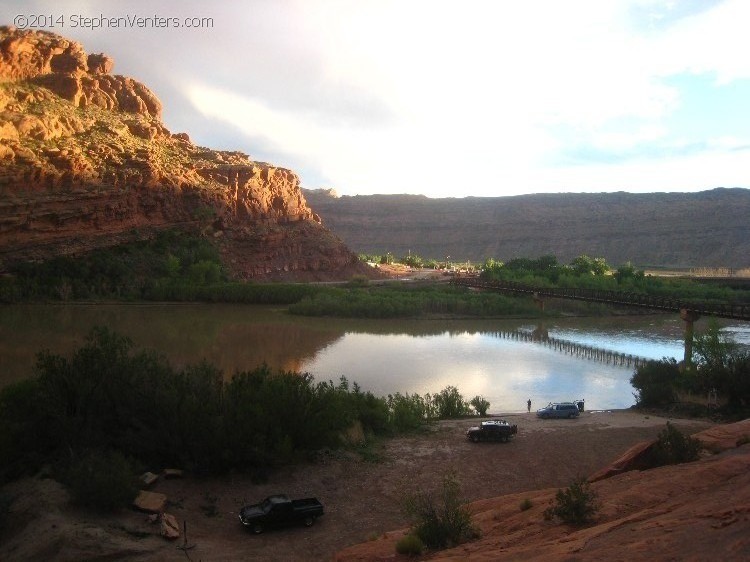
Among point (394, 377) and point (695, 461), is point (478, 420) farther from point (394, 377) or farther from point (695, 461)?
point (695, 461)

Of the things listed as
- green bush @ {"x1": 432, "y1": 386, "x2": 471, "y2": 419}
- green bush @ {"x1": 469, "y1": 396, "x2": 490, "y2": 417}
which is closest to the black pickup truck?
green bush @ {"x1": 432, "y1": 386, "x2": 471, "y2": 419}

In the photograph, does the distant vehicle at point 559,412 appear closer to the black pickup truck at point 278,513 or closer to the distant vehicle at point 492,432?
the distant vehicle at point 492,432

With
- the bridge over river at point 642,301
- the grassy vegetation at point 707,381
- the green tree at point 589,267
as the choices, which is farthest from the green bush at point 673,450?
the green tree at point 589,267

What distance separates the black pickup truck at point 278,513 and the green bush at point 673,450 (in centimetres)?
623

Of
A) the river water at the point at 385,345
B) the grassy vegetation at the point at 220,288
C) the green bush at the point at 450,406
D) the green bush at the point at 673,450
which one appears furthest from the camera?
the grassy vegetation at the point at 220,288

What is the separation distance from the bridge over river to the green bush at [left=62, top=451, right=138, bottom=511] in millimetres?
26311

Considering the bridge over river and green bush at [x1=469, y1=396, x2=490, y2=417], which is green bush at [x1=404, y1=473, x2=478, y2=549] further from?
the bridge over river

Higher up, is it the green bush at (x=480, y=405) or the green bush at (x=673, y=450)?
the green bush at (x=673, y=450)

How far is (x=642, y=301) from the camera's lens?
41000 millimetres

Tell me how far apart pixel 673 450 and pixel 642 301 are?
3320cm

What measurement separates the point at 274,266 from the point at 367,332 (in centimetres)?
3026

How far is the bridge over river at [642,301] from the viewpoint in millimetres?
32594

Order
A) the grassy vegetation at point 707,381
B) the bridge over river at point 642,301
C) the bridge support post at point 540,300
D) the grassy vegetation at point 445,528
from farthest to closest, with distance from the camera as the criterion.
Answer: the bridge support post at point 540,300 < the bridge over river at point 642,301 < the grassy vegetation at point 707,381 < the grassy vegetation at point 445,528

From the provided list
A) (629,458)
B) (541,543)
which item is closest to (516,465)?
(629,458)
